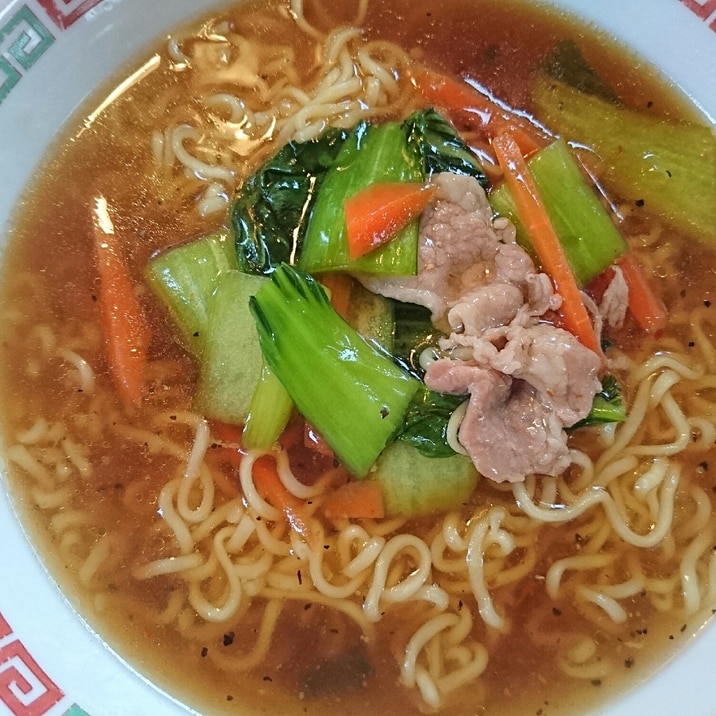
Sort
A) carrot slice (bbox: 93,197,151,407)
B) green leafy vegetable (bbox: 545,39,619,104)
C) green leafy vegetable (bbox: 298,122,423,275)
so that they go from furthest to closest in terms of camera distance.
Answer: green leafy vegetable (bbox: 545,39,619,104) < carrot slice (bbox: 93,197,151,407) < green leafy vegetable (bbox: 298,122,423,275)

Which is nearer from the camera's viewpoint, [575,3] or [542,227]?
[542,227]

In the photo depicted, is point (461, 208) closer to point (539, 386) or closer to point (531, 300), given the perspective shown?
point (531, 300)

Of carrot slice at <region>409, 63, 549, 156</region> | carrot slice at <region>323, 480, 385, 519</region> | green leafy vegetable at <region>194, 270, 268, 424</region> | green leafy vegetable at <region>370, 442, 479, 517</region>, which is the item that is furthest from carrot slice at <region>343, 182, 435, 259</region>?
carrot slice at <region>323, 480, 385, 519</region>

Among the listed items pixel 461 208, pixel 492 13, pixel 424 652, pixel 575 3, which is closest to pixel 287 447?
pixel 424 652

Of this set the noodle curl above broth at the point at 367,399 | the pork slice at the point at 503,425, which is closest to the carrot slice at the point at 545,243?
the noodle curl above broth at the point at 367,399

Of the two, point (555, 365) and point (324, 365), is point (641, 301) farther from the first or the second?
point (324, 365)

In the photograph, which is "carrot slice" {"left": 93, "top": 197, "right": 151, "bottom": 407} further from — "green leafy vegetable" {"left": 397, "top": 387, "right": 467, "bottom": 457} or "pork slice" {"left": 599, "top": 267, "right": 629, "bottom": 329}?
"pork slice" {"left": 599, "top": 267, "right": 629, "bottom": 329}

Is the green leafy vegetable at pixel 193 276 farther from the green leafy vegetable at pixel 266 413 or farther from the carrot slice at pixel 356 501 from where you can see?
the carrot slice at pixel 356 501
